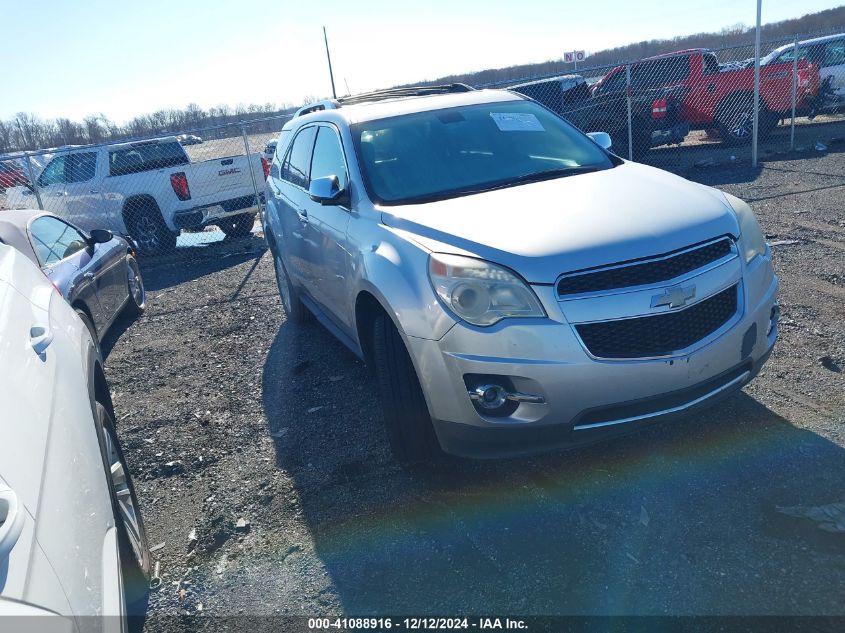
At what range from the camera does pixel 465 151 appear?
441cm

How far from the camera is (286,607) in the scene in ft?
9.52

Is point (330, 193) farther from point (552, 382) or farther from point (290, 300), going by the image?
Result: point (290, 300)

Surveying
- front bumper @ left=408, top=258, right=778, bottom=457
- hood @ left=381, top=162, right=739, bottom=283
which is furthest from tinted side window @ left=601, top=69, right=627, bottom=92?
front bumper @ left=408, top=258, right=778, bottom=457

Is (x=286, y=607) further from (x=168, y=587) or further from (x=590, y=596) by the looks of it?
(x=590, y=596)

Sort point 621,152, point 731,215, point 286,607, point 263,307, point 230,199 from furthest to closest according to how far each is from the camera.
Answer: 1. point 621,152
2. point 230,199
3. point 263,307
4. point 731,215
5. point 286,607

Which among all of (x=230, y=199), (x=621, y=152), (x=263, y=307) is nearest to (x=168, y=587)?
(x=263, y=307)

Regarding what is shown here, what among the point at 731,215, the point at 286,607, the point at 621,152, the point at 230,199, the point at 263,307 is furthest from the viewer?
the point at 621,152

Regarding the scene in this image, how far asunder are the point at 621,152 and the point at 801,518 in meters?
12.8

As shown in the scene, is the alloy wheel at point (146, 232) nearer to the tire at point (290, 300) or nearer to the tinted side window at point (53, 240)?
the tinted side window at point (53, 240)

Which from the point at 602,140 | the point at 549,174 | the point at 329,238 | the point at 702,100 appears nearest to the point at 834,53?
the point at 702,100

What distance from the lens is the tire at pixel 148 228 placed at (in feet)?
38.6

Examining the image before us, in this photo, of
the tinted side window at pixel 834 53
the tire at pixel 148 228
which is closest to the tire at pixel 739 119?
the tinted side window at pixel 834 53

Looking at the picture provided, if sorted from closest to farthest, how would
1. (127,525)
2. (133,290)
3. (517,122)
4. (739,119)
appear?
(127,525)
(517,122)
(133,290)
(739,119)

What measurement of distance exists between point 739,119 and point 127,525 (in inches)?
634
